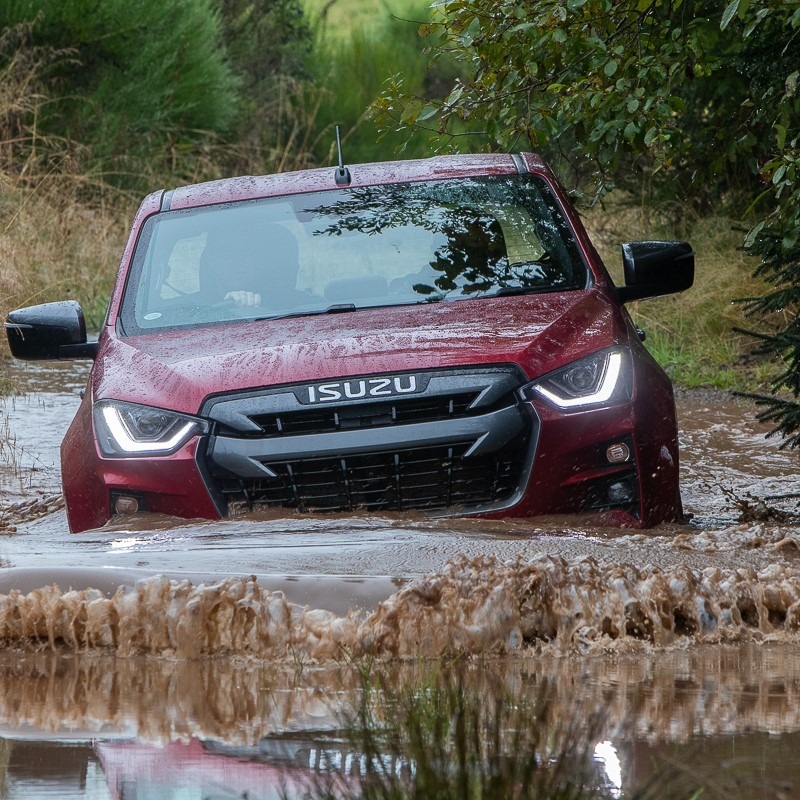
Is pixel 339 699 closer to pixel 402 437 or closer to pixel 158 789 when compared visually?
pixel 158 789

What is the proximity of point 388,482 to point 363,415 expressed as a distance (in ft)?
0.77

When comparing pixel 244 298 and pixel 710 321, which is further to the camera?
pixel 710 321

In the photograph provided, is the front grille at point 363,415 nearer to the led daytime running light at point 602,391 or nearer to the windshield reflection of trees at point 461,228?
the led daytime running light at point 602,391

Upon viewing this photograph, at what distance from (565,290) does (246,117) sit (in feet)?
63.0

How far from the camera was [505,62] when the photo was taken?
711 centimetres

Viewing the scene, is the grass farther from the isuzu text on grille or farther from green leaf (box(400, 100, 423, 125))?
the isuzu text on grille

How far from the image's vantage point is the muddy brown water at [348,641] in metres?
3.15

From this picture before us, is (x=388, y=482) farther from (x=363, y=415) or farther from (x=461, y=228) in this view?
(x=461, y=228)

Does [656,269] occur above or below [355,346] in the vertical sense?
below

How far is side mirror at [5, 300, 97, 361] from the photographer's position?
601 cm

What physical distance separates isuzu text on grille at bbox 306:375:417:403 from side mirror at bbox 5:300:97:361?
4.59ft

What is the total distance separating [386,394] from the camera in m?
4.98

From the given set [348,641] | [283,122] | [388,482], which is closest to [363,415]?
[388,482]

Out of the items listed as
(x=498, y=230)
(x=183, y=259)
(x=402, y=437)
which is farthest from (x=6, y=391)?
(x=402, y=437)
